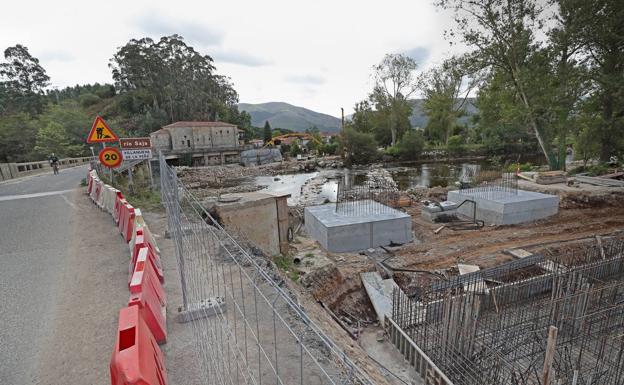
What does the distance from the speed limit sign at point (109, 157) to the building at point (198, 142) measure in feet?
119

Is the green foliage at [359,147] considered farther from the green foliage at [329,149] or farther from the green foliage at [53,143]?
the green foliage at [53,143]

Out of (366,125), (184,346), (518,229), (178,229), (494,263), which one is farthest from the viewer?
(366,125)

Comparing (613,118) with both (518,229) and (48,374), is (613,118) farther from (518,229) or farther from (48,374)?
(48,374)

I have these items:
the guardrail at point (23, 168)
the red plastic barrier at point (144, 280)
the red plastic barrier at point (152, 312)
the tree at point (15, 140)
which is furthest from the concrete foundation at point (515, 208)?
the tree at point (15, 140)

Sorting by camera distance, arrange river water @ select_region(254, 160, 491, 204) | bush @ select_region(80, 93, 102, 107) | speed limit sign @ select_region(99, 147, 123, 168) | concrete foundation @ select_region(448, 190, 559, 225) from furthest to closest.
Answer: bush @ select_region(80, 93, 102, 107) → river water @ select_region(254, 160, 491, 204) → concrete foundation @ select_region(448, 190, 559, 225) → speed limit sign @ select_region(99, 147, 123, 168)

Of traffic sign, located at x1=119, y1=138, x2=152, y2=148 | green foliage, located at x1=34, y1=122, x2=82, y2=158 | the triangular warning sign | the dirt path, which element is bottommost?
the dirt path

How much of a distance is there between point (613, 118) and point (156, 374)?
23449mm

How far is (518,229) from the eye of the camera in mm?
12336

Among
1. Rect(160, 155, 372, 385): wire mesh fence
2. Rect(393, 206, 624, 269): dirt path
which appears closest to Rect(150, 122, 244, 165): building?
Rect(393, 206, 624, 269): dirt path

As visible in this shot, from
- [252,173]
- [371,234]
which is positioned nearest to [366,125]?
[252,173]

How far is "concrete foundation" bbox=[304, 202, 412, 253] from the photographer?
10.5m

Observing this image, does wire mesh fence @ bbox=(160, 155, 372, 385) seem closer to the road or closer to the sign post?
the road

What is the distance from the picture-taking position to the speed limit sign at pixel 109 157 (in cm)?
850

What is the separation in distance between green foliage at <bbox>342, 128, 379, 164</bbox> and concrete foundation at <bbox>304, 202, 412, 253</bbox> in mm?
34062
